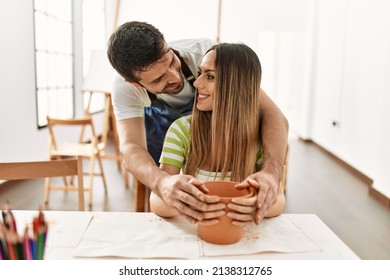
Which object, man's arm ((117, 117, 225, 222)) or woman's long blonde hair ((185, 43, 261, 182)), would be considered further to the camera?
woman's long blonde hair ((185, 43, 261, 182))

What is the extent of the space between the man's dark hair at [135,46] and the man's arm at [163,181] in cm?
16

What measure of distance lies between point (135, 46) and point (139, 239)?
0.37 m

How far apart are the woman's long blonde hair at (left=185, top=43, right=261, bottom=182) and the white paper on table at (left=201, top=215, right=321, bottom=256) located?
15cm

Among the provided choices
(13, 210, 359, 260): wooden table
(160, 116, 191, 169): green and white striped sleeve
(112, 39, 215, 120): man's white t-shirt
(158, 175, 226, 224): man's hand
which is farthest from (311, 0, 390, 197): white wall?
(158, 175, 226, 224): man's hand

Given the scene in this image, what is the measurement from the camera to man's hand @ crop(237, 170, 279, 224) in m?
0.56

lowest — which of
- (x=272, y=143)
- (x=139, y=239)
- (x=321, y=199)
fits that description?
(x=321, y=199)

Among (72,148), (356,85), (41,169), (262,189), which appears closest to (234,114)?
(262,189)

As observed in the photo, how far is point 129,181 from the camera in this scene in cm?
206

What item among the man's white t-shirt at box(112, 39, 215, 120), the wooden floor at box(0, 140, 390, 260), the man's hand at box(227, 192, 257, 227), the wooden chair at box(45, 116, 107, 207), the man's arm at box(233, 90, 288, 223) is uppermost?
the man's white t-shirt at box(112, 39, 215, 120)

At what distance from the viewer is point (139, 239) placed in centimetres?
59

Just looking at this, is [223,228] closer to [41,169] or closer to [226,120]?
[226,120]

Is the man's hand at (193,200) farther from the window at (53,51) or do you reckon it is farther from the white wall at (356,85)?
the white wall at (356,85)

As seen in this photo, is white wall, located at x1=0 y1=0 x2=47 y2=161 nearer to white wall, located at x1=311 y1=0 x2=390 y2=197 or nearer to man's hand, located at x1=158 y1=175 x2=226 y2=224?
man's hand, located at x1=158 y1=175 x2=226 y2=224
